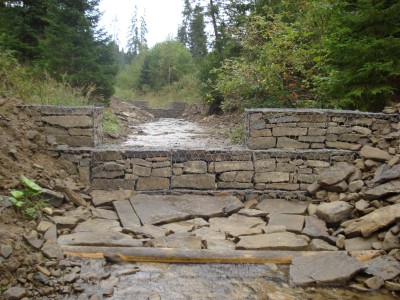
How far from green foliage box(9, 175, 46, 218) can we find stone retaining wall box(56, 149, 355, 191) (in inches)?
44.6

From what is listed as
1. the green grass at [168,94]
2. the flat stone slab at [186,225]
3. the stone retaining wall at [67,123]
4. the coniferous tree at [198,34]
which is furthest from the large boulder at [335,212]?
the green grass at [168,94]

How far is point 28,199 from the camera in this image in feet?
14.7

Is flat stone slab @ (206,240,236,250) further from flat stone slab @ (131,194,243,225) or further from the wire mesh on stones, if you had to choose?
the wire mesh on stones

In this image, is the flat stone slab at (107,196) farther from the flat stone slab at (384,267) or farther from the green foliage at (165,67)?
the green foliage at (165,67)

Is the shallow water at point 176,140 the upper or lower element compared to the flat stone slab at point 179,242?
upper

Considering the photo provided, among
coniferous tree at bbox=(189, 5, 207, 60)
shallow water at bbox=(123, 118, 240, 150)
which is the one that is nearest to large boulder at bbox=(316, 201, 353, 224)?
shallow water at bbox=(123, 118, 240, 150)

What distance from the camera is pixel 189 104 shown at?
67.5 feet

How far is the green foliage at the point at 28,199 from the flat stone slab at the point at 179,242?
1619 mm

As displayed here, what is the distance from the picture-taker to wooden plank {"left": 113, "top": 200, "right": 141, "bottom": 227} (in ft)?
15.6

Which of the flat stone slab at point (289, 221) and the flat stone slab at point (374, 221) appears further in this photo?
the flat stone slab at point (289, 221)

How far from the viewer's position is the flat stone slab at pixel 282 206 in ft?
17.4

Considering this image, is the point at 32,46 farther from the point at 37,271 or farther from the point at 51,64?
the point at 37,271

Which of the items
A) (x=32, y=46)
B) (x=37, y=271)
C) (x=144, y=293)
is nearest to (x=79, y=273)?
(x=37, y=271)

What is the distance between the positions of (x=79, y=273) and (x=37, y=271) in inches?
15.9
